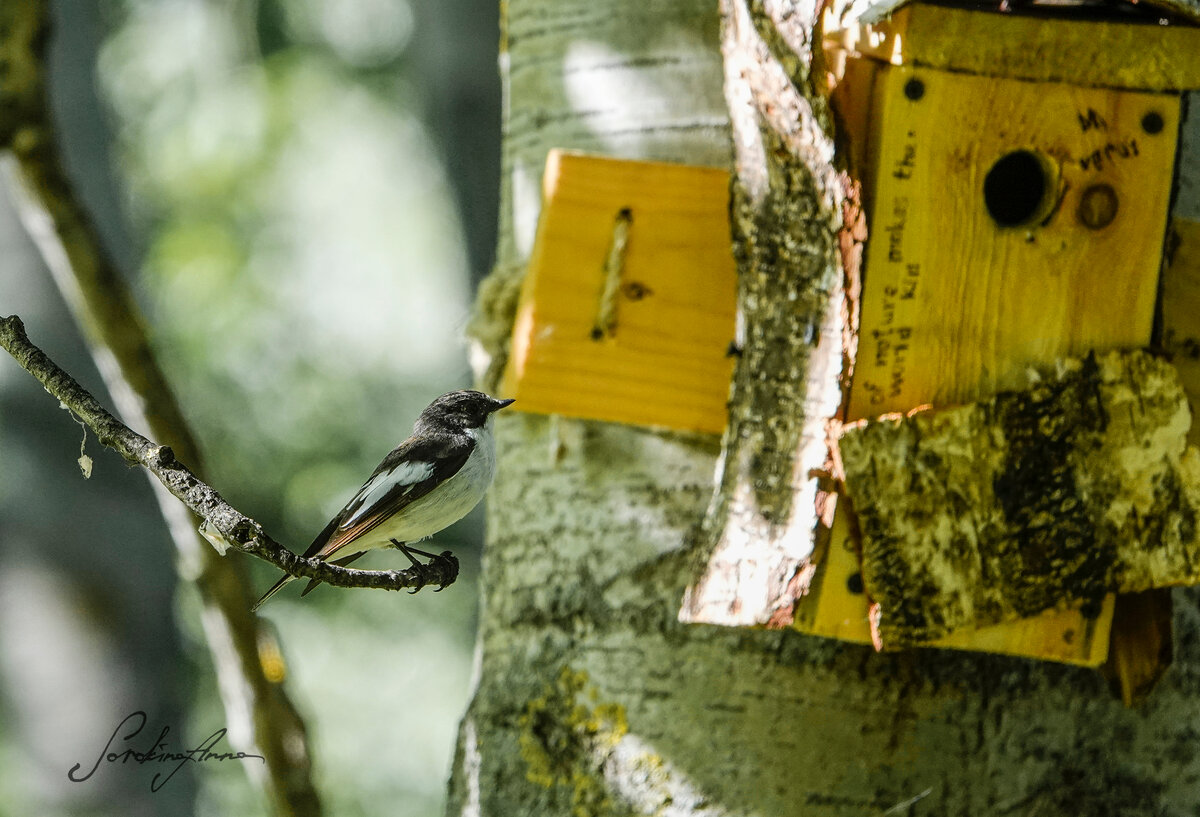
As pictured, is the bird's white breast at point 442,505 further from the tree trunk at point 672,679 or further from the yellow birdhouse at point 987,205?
the tree trunk at point 672,679

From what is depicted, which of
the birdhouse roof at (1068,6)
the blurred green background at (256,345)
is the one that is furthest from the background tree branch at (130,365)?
the blurred green background at (256,345)

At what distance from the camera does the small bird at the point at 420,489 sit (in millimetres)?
1036

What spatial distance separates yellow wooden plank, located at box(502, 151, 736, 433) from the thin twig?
1.62m

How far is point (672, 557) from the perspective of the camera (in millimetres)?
2545

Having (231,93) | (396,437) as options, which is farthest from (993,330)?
(231,93)

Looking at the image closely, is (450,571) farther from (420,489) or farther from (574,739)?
(574,739)

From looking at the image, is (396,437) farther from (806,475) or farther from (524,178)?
(806,475)

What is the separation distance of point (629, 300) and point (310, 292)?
7.64 meters

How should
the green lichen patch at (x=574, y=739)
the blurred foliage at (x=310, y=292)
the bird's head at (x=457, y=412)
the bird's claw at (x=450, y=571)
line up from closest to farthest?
the bird's claw at (x=450, y=571)
the bird's head at (x=457, y=412)
the green lichen patch at (x=574, y=739)
the blurred foliage at (x=310, y=292)

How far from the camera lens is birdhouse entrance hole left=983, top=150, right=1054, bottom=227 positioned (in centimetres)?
232

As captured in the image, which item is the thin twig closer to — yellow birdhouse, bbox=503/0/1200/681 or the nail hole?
yellow birdhouse, bbox=503/0/1200/681

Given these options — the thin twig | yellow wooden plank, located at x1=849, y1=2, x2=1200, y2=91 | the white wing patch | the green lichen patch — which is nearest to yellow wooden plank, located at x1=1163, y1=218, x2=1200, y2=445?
yellow wooden plank, located at x1=849, y1=2, x2=1200, y2=91

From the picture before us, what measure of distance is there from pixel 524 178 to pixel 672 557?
3.34ft

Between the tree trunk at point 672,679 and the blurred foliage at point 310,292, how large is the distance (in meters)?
5.14
